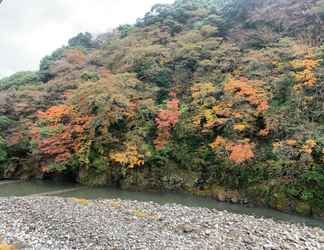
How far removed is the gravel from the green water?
4.71 feet

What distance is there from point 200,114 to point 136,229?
32.3ft

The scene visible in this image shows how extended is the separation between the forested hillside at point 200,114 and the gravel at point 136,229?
375 cm

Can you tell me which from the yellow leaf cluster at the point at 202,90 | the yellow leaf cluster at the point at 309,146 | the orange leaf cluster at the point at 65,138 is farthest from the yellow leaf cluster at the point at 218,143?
the orange leaf cluster at the point at 65,138

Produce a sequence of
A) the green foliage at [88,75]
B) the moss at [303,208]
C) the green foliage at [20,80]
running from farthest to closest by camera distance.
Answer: the green foliage at [20,80]
the green foliage at [88,75]
the moss at [303,208]

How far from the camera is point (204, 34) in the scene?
26062 mm

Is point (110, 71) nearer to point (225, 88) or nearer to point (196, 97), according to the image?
point (196, 97)

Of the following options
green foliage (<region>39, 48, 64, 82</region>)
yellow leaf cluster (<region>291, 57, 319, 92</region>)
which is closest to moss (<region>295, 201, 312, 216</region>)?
yellow leaf cluster (<region>291, 57, 319, 92</region>)

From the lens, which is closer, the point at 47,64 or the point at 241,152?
the point at 241,152

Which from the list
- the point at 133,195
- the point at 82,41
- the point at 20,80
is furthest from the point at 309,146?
the point at 82,41

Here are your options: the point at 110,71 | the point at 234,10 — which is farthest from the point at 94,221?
the point at 234,10

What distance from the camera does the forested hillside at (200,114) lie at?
54.1 ft

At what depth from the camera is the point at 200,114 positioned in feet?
63.5

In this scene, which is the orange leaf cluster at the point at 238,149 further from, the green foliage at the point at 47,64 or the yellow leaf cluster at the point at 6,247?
the green foliage at the point at 47,64

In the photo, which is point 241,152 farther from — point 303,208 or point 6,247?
point 6,247
